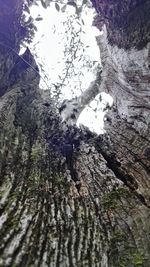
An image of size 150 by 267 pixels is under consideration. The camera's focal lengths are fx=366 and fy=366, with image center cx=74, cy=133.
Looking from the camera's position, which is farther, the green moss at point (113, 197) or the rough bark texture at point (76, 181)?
the green moss at point (113, 197)

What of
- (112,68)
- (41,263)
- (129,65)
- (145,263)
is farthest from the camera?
(112,68)

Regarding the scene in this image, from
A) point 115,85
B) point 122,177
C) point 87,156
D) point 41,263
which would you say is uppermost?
point 115,85

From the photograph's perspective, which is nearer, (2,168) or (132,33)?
(2,168)

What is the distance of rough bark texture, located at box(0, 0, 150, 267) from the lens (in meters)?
2.88

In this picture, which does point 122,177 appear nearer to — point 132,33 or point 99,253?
point 99,253

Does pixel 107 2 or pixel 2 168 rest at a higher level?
pixel 107 2

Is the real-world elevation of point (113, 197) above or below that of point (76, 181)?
below

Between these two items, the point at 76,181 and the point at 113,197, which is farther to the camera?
the point at 76,181

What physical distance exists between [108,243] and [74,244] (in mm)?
297

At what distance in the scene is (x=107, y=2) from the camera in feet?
25.5

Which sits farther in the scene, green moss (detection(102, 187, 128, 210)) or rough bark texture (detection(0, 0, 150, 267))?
green moss (detection(102, 187, 128, 210))

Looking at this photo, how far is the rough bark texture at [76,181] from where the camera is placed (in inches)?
113

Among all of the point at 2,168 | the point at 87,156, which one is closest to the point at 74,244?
the point at 2,168

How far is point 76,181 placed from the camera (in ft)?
13.5
